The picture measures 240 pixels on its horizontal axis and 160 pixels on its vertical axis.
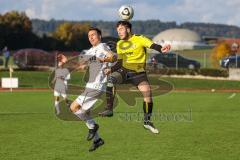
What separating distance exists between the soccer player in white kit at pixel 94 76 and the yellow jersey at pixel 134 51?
1.65 metres

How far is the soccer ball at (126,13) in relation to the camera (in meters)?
13.6

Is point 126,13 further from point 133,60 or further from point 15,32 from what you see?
point 15,32

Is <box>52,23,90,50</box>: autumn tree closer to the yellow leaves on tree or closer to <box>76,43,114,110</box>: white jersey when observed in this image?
the yellow leaves on tree

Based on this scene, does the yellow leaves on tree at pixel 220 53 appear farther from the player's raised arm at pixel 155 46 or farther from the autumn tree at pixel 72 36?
the autumn tree at pixel 72 36

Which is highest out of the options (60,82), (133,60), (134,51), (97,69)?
(134,51)

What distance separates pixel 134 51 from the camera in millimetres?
12570

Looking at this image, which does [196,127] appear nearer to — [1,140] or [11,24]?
[1,140]

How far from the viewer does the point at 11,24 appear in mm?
96000

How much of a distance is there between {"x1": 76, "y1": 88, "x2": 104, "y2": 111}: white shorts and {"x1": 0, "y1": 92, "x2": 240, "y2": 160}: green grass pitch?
93 centimetres

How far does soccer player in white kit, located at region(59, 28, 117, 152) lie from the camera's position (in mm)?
10695

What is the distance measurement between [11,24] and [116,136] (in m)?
85.3

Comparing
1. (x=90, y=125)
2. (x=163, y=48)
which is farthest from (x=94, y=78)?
(x=163, y=48)

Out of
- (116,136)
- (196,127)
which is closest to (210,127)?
(196,127)

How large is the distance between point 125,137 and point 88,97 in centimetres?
267
